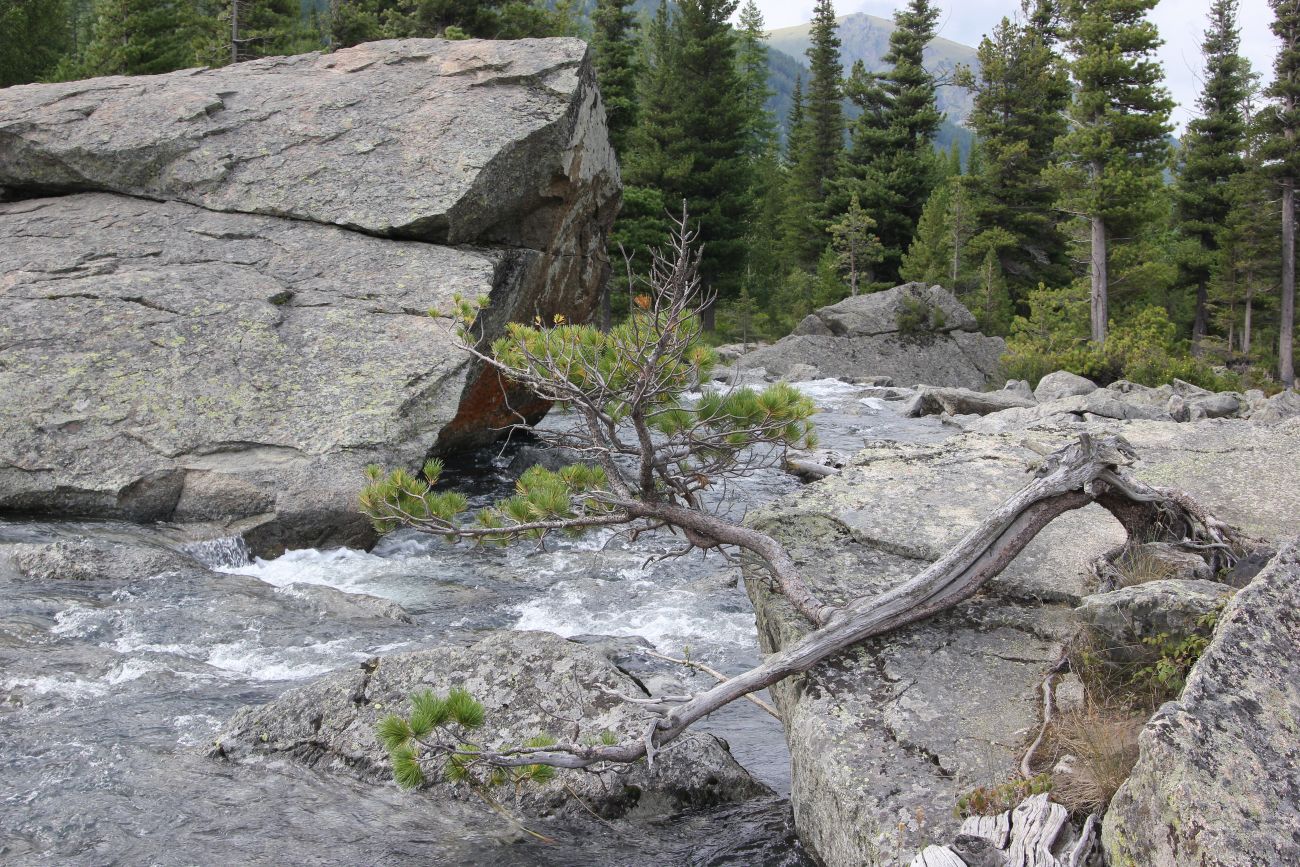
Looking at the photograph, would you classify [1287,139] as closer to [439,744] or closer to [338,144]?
[338,144]

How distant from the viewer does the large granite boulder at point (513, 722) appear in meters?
4.79

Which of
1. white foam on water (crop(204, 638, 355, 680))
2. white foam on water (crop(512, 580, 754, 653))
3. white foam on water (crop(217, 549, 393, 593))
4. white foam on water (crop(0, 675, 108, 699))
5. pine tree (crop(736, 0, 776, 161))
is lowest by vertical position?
white foam on water (crop(512, 580, 754, 653))

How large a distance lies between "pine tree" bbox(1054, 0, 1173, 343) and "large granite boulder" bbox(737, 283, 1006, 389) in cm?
528

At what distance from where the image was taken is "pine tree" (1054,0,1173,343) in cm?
2592

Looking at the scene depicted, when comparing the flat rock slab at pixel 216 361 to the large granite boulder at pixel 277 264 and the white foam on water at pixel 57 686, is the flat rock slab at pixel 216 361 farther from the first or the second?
the white foam on water at pixel 57 686

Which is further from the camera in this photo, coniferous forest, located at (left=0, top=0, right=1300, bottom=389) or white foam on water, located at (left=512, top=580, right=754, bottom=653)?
coniferous forest, located at (left=0, top=0, right=1300, bottom=389)

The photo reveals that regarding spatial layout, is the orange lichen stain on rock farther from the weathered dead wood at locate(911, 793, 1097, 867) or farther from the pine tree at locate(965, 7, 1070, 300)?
the pine tree at locate(965, 7, 1070, 300)

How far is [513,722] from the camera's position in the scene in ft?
16.4

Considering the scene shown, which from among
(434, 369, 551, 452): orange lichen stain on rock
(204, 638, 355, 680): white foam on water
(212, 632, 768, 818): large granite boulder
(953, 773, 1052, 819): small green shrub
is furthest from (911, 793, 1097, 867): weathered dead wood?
(434, 369, 551, 452): orange lichen stain on rock

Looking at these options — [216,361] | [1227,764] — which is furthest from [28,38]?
[1227,764]

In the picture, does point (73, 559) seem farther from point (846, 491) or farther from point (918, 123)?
point (918, 123)

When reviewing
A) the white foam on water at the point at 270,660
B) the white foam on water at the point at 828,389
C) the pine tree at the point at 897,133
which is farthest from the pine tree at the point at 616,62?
the white foam on water at the point at 270,660

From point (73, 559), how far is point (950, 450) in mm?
7115

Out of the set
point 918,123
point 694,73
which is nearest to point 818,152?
point 918,123
